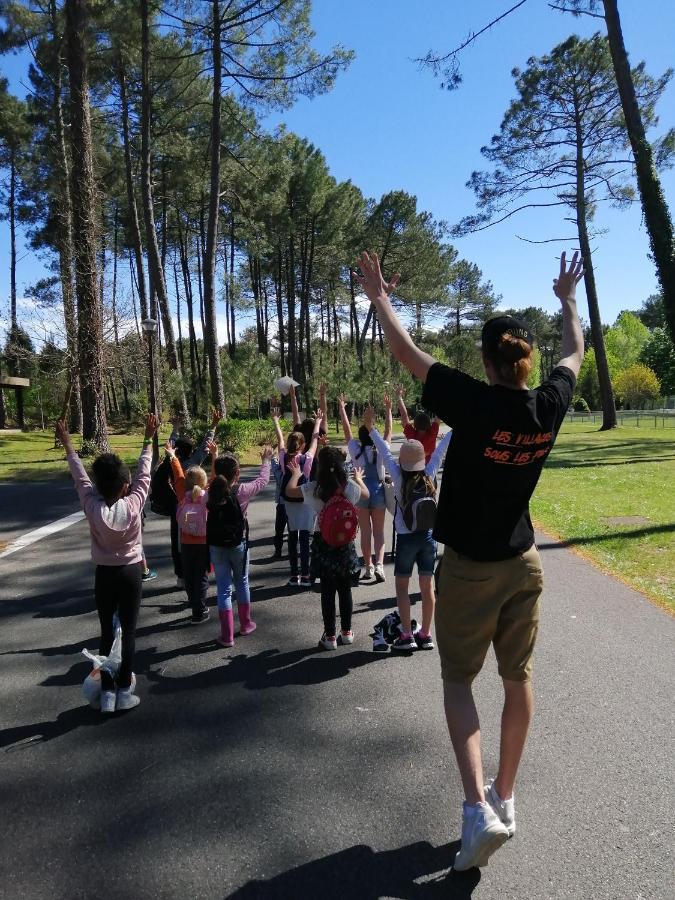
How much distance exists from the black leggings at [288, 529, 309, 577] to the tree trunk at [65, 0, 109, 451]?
11.7 metres

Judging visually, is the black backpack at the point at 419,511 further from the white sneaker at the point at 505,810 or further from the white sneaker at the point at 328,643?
the white sneaker at the point at 505,810

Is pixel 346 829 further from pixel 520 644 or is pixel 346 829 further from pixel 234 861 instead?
pixel 520 644

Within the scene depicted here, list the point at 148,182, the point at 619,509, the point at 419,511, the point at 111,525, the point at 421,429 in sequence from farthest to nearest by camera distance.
→ the point at 148,182 → the point at 619,509 → the point at 421,429 → the point at 419,511 → the point at 111,525

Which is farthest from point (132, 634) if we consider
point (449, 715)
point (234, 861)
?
point (449, 715)

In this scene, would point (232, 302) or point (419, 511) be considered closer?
point (419, 511)

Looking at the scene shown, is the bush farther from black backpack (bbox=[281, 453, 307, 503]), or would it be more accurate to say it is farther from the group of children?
the group of children

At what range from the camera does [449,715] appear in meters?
2.38

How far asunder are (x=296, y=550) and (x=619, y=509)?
21.7ft

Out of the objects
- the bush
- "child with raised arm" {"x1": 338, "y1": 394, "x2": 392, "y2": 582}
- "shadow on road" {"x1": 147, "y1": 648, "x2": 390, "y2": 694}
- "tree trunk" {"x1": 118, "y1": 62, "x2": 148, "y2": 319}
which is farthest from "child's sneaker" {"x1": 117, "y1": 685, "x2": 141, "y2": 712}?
"tree trunk" {"x1": 118, "y1": 62, "x2": 148, "y2": 319}

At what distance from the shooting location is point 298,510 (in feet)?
21.3

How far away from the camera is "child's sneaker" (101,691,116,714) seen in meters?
3.64

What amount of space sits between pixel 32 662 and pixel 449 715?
137 inches

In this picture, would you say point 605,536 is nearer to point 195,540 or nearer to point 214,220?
point 195,540

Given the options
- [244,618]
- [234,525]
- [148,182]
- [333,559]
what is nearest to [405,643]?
[333,559]
